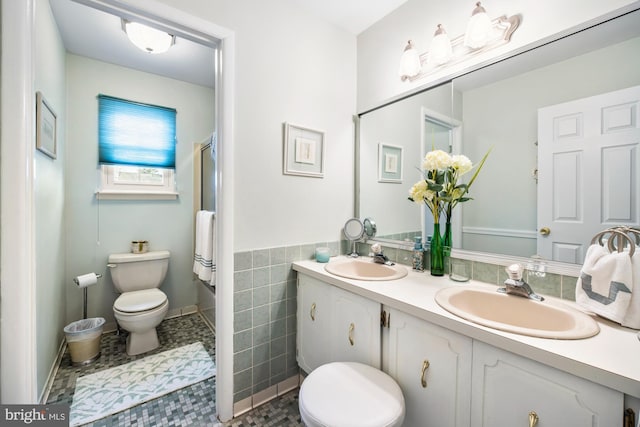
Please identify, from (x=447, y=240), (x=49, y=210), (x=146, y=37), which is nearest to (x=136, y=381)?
(x=49, y=210)

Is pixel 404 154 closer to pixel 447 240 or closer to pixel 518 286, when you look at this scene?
pixel 447 240

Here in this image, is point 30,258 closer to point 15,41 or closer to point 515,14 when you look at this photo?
point 15,41

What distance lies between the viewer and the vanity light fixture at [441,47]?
145cm

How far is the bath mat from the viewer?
156 cm

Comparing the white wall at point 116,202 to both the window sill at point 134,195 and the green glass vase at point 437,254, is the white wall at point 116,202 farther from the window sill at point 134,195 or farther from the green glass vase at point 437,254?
the green glass vase at point 437,254

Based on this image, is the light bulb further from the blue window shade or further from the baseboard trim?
the baseboard trim

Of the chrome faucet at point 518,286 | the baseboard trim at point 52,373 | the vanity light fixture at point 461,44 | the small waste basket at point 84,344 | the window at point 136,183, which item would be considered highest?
the vanity light fixture at point 461,44

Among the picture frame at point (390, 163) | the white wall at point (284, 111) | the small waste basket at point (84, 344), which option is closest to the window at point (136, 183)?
the small waste basket at point (84, 344)

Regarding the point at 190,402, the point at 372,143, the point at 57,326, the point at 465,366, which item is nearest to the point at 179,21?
the point at 372,143

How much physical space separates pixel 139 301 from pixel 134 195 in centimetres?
101

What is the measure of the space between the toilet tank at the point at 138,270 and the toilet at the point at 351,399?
6.81 feet

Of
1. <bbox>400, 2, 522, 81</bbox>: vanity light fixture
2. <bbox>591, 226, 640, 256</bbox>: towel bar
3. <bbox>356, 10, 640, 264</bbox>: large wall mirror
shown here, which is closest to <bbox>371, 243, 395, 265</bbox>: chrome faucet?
<bbox>356, 10, 640, 264</bbox>: large wall mirror

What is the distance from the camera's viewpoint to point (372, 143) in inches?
77.4

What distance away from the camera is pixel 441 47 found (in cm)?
146
